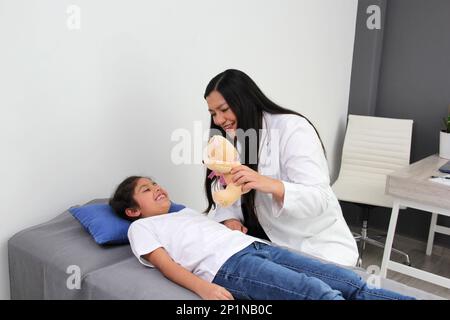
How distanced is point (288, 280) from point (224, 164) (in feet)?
1.36

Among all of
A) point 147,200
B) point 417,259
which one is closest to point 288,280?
point 147,200

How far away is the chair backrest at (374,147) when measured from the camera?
10.3 feet

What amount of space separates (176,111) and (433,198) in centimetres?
145

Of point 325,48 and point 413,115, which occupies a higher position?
point 325,48

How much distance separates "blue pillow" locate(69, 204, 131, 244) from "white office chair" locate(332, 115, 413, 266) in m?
1.90

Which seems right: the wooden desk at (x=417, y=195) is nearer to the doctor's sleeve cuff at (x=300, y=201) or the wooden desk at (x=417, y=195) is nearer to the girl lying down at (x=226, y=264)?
the doctor's sleeve cuff at (x=300, y=201)

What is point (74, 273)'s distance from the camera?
1.27 metres

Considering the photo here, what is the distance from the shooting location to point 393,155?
314cm

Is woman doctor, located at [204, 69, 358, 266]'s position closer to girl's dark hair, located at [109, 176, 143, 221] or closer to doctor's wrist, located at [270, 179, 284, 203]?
doctor's wrist, located at [270, 179, 284, 203]

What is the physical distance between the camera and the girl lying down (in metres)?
1.24

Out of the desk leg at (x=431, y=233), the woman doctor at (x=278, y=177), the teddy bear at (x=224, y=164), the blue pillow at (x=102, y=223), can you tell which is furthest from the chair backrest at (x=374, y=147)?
the blue pillow at (x=102, y=223)

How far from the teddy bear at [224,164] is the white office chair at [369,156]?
5.78 ft
